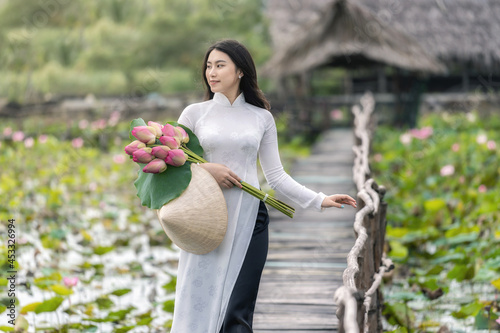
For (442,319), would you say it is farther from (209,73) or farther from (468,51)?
(468,51)

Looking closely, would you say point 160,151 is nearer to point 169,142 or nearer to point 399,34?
point 169,142

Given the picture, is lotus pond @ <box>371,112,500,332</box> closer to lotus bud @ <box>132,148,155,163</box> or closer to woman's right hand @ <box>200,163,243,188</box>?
woman's right hand @ <box>200,163,243,188</box>

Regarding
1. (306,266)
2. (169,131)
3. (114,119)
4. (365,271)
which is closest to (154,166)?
(169,131)

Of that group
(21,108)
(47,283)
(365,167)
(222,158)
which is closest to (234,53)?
(222,158)

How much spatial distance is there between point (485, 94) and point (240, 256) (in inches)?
499

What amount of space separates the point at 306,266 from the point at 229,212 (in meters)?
2.12

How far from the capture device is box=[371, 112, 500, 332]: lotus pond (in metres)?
3.92

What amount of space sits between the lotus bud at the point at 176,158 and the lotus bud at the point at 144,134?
8cm

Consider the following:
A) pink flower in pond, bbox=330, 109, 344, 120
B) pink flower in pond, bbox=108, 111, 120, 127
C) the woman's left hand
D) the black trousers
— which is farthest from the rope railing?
pink flower in pond, bbox=108, 111, 120, 127

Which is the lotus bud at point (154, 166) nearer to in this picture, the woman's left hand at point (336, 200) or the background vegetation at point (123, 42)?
the woman's left hand at point (336, 200)

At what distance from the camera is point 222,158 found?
99.3 inches

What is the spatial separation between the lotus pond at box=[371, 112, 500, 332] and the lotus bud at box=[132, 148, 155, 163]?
5.45 ft

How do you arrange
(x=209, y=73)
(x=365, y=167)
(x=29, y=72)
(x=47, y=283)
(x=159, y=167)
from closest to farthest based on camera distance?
(x=159, y=167), (x=209, y=73), (x=47, y=283), (x=365, y=167), (x=29, y=72)

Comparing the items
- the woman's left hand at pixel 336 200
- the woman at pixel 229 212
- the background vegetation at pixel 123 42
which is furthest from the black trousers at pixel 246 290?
the background vegetation at pixel 123 42
